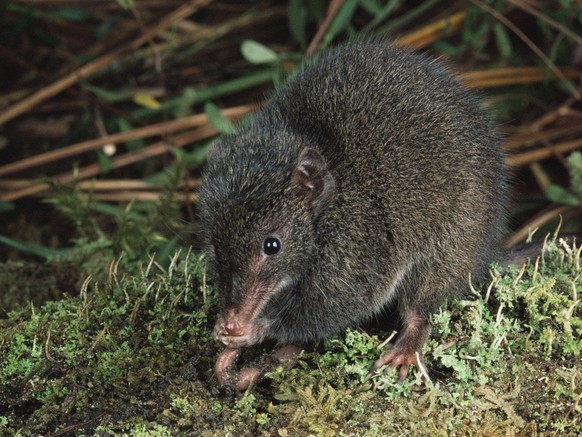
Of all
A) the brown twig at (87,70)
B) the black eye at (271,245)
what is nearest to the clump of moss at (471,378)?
the black eye at (271,245)

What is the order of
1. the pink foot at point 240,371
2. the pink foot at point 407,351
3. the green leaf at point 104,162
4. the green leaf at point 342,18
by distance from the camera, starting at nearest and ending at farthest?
the pink foot at point 240,371 → the pink foot at point 407,351 → the green leaf at point 342,18 → the green leaf at point 104,162

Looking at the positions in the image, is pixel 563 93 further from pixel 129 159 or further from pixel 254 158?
pixel 254 158

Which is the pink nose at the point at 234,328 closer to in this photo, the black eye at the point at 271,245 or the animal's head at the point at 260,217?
the animal's head at the point at 260,217

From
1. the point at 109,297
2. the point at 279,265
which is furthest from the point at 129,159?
the point at 279,265

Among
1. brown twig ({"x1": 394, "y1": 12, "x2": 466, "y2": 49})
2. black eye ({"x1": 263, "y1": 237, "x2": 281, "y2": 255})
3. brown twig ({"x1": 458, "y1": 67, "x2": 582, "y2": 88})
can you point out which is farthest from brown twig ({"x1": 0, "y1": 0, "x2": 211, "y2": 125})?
black eye ({"x1": 263, "y1": 237, "x2": 281, "y2": 255})

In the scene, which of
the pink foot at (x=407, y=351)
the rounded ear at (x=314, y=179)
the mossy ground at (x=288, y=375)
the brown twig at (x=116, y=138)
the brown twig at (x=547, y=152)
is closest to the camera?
the mossy ground at (x=288, y=375)

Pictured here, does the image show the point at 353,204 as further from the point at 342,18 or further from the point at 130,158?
the point at 130,158
